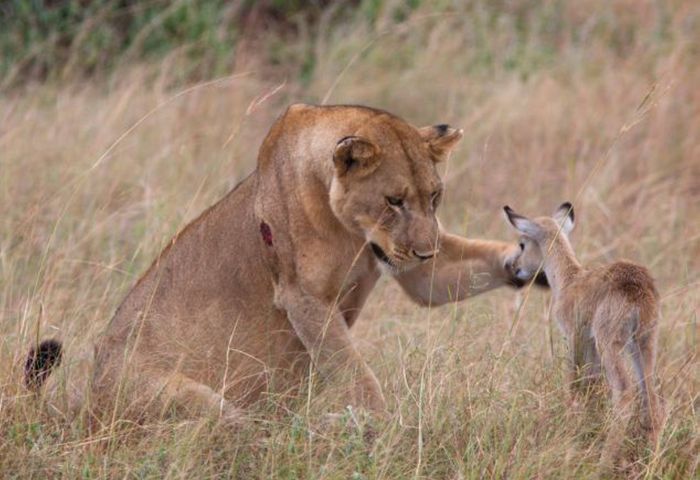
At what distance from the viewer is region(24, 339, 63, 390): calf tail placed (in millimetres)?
4887

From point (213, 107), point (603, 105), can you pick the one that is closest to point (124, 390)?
point (213, 107)

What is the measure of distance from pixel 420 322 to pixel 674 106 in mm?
4010

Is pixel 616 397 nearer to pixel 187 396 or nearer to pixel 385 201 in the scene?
pixel 385 201

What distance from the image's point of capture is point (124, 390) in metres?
5.04

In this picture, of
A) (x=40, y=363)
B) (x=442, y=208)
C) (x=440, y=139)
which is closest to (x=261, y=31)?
(x=442, y=208)

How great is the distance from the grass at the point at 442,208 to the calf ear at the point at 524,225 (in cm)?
36

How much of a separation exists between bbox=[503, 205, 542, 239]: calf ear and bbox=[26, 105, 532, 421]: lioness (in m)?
0.14

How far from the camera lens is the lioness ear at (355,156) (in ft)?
16.3

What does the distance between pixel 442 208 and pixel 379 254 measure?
3.48 m

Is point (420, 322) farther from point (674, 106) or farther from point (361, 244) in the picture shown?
point (674, 106)

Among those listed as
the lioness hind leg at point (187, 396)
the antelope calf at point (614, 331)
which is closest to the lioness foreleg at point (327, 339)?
the lioness hind leg at point (187, 396)

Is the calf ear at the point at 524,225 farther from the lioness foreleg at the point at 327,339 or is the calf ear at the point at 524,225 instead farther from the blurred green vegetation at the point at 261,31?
the blurred green vegetation at the point at 261,31

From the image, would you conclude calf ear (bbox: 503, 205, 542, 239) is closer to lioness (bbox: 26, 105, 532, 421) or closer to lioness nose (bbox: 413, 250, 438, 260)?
lioness (bbox: 26, 105, 532, 421)

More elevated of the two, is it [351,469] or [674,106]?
[351,469]
